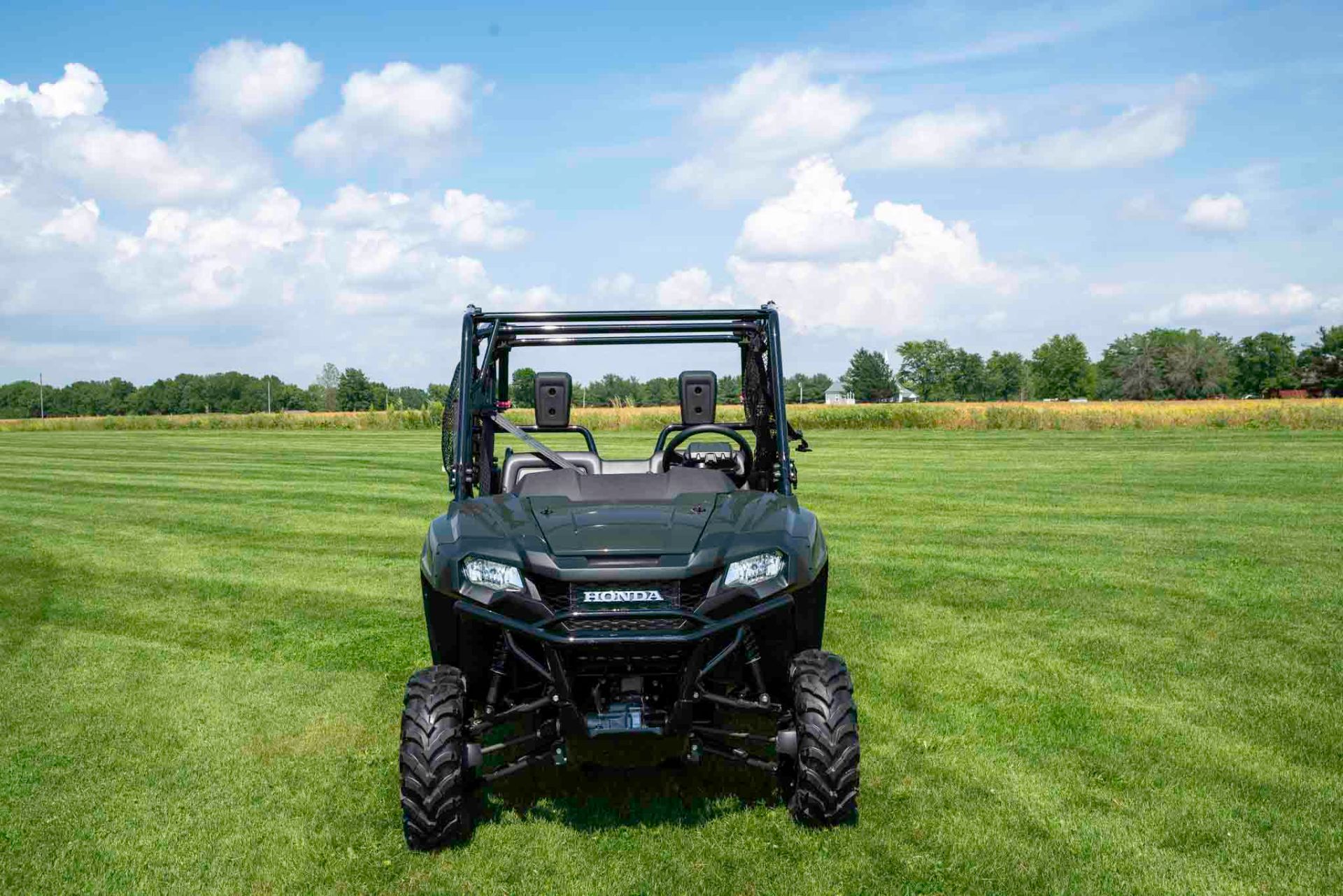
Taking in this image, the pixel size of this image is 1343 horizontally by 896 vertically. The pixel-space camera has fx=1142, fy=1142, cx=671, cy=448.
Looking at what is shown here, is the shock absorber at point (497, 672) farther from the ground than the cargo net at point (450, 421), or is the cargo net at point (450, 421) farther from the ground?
the cargo net at point (450, 421)

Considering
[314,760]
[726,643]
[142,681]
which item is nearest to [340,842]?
[314,760]

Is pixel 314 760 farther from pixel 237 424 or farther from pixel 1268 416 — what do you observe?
pixel 237 424

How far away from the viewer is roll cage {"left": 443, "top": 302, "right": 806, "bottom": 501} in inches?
236

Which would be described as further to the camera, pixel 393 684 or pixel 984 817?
pixel 393 684

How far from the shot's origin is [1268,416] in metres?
42.5

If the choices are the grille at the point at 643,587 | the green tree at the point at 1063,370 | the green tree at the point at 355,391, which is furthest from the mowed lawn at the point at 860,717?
the green tree at the point at 1063,370

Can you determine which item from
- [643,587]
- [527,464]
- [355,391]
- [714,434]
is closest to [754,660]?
[643,587]

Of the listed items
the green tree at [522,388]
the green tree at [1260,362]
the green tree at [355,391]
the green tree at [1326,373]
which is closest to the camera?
the green tree at [522,388]

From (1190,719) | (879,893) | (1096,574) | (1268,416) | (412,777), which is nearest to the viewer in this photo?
(879,893)

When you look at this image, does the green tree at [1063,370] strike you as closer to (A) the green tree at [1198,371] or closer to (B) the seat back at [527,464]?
(A) the green tree at [1198,371]

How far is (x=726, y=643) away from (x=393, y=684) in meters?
3.34

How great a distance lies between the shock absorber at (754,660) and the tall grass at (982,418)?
115 ft

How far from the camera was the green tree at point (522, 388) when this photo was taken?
23.1 ft

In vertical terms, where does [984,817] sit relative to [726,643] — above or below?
below
